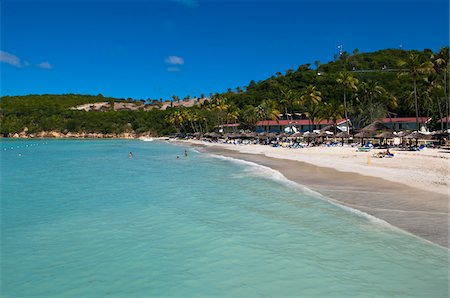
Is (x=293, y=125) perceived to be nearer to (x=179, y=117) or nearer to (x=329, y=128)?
(x=329, y=128)

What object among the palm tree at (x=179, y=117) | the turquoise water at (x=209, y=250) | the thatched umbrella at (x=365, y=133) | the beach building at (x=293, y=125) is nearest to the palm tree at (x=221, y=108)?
the beach building at (x=293, y=125)

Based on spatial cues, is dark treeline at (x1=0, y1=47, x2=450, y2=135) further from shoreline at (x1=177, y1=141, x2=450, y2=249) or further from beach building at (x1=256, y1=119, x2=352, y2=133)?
shoreline at (x1=177, y1=141, x2=450, y2=249)

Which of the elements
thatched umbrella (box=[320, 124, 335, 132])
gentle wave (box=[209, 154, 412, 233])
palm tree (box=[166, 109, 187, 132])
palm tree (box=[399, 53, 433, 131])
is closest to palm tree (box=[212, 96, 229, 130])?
palm tree (box=[166, 109, 187, 132])

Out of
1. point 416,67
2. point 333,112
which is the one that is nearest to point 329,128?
point 333,112

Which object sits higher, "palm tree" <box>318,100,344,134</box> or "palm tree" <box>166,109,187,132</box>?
"palm tree" <box>166,109,187,132</box>

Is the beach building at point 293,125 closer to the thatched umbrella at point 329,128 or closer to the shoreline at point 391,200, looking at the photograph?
the thatched umbrella at point 329,128

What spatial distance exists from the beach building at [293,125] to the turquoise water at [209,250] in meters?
49.1

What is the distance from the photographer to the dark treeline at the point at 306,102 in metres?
49.5

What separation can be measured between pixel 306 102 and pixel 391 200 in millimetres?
50918

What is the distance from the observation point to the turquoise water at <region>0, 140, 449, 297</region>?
6566 millimetres

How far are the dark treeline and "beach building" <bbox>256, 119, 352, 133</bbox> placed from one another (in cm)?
131

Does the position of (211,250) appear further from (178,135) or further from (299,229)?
(178,135)

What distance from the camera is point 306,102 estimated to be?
61.7 m

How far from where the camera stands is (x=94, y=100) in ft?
542
